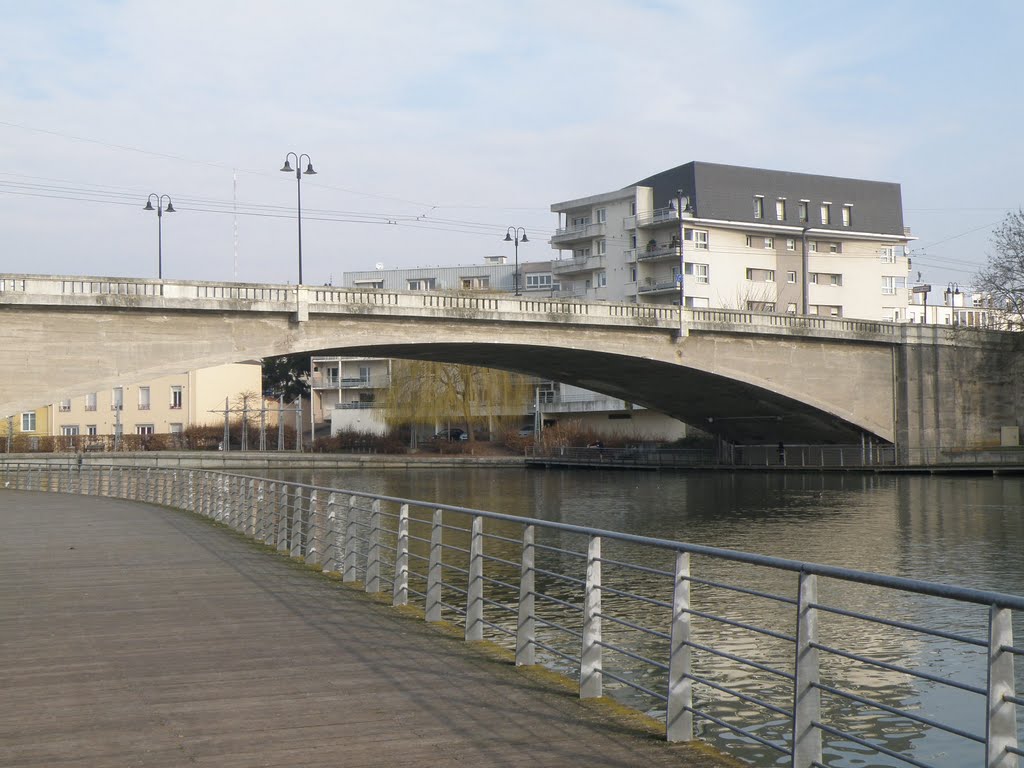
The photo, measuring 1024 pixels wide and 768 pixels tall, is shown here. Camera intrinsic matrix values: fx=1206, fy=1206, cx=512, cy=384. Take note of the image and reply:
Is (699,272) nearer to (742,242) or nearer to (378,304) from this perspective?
(742,242)

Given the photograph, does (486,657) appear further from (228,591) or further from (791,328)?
(791,328)

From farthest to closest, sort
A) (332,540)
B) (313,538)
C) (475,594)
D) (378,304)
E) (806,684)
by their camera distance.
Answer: (378,304) < (313,538) < (332,540) < (475,594) < (806,684)

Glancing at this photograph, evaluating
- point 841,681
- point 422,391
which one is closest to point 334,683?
point 841,681

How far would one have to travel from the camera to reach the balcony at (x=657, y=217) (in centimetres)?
7688

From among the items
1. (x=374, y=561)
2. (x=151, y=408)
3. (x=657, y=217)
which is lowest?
(x=374, y=561)

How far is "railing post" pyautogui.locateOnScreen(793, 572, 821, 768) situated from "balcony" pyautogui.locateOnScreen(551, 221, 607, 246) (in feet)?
255

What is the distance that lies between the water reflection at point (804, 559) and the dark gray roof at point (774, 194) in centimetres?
2774

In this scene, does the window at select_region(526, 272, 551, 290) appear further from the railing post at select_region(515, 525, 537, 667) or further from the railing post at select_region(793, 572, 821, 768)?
the railing post at select_region(793, 572, 821, 768)

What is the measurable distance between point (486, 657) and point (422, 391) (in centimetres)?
6684

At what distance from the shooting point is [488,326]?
152 ft

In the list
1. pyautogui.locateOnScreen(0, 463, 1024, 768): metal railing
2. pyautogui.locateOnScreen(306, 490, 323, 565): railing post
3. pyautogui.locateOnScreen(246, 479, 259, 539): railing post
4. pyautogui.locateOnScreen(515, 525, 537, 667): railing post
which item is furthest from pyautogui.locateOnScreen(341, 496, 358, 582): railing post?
pyautogui.locateOnScreen(246, 479, 259, 539): railing post

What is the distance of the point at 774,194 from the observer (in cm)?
8119

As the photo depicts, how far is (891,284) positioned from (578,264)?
73.7 feet

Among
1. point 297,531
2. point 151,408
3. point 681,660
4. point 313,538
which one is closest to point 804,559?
point 297,531
